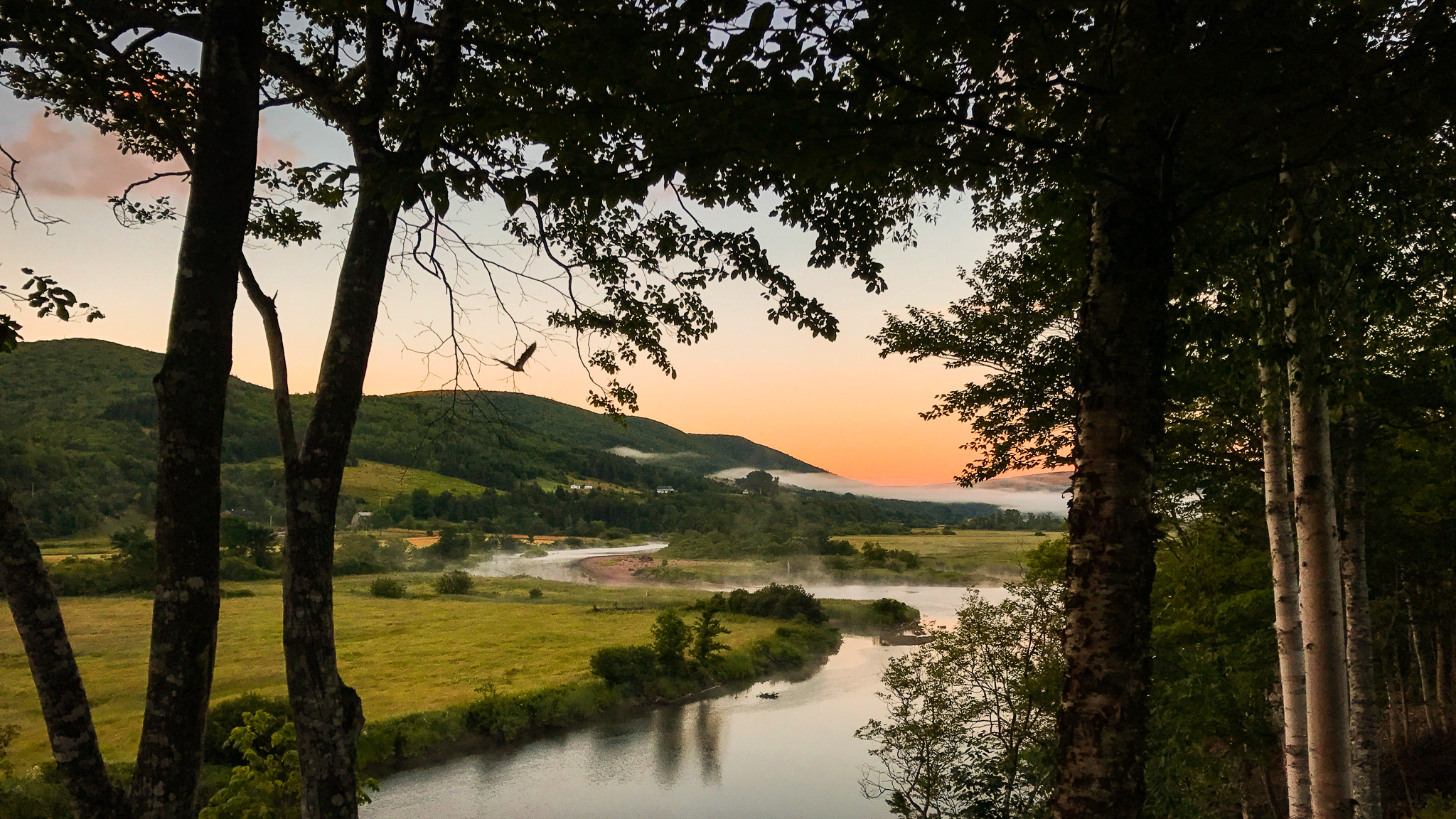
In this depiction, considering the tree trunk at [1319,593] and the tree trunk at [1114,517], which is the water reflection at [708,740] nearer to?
the tree trunk at [1319,593]

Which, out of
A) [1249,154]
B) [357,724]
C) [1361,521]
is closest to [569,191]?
[1249,154]

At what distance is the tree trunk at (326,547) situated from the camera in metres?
4.31

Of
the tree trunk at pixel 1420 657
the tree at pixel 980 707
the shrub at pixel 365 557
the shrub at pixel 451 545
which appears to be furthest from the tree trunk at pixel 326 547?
the shrub at pixel 451 545

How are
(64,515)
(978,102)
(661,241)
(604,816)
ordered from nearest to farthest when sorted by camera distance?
(978,102) → (661,241) → (604,816) → (64,515)

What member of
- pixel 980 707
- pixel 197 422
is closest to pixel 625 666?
pixel 980 707

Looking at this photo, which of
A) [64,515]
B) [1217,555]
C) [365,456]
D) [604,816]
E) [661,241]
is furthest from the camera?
[365,456]

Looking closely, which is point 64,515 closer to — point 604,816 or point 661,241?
point 604,816

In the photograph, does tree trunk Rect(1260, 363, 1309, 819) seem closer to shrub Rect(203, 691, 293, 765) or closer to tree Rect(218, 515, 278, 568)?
shrub Rect(203, 691, 293, 765)

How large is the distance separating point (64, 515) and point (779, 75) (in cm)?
8650

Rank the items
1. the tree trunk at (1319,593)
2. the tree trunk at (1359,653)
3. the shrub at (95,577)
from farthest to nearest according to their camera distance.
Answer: the shrub at (95,577), the tree trunk at (1359,653), the tree trunk at (1319,593)

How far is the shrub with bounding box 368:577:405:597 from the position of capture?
204ft

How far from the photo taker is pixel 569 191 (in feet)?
9.64

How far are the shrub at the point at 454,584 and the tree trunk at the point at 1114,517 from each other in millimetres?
69651

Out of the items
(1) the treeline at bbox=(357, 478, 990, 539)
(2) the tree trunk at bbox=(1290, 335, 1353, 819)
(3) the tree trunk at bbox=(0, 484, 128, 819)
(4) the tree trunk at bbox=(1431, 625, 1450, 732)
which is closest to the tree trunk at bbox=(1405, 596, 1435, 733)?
(4) the tree trunk at bbox=(1431, 625, 1450, 732)
